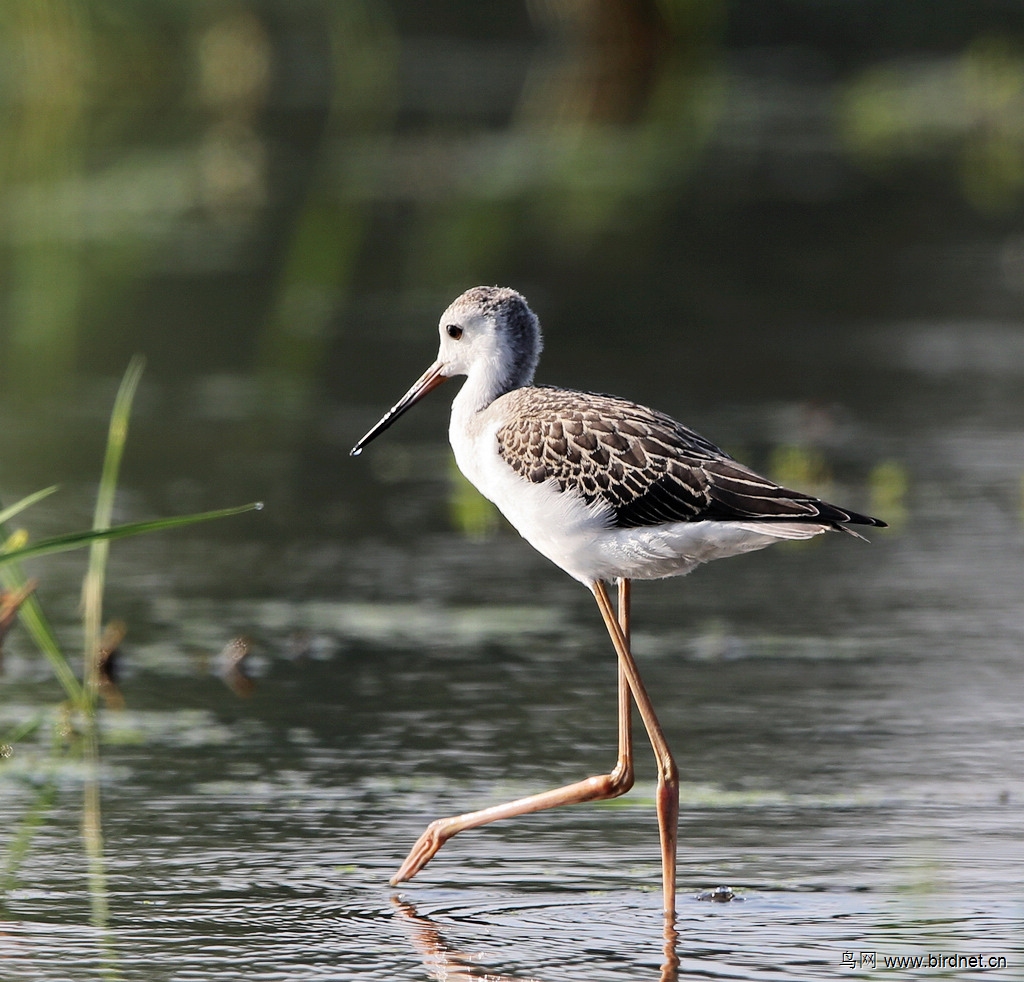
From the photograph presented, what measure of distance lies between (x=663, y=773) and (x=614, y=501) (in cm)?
72

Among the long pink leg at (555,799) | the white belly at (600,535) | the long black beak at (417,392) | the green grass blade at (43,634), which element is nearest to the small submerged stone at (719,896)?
the long pink leg at (555,799)

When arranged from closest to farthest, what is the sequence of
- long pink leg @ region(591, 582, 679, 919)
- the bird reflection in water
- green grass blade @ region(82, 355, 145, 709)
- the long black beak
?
1. the bird reflection in water
2. long pink leg @ region(591, 582, 679, 919)
3. the long black beak
4. green grass blade @ region(82, 355, 145, 709)

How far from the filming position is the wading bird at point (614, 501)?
5582 millimetres

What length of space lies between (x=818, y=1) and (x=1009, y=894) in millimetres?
32550

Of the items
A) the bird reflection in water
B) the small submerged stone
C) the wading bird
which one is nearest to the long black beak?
the wading bird

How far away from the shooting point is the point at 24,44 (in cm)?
3127

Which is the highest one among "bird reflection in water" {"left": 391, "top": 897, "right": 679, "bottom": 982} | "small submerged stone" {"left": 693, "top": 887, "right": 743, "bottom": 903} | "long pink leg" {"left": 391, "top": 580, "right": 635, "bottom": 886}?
"long pink leg" {"left": 391, "top": 580, "right": 635, "bottom": 886}

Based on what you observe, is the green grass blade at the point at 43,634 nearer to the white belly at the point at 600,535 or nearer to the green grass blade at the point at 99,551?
the green grass blade at the point at 99,551

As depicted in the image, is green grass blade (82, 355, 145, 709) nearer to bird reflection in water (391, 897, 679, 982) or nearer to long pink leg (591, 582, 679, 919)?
long pink leg (591, 582, 679, 919)

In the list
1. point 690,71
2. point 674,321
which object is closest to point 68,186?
point 674,321

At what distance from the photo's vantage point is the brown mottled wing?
18.2 feet

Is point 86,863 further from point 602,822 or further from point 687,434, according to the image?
point 687,434

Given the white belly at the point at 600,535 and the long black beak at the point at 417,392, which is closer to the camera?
the white belly at the point at 600,535

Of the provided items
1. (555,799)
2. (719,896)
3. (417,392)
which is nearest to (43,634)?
(417,392)
